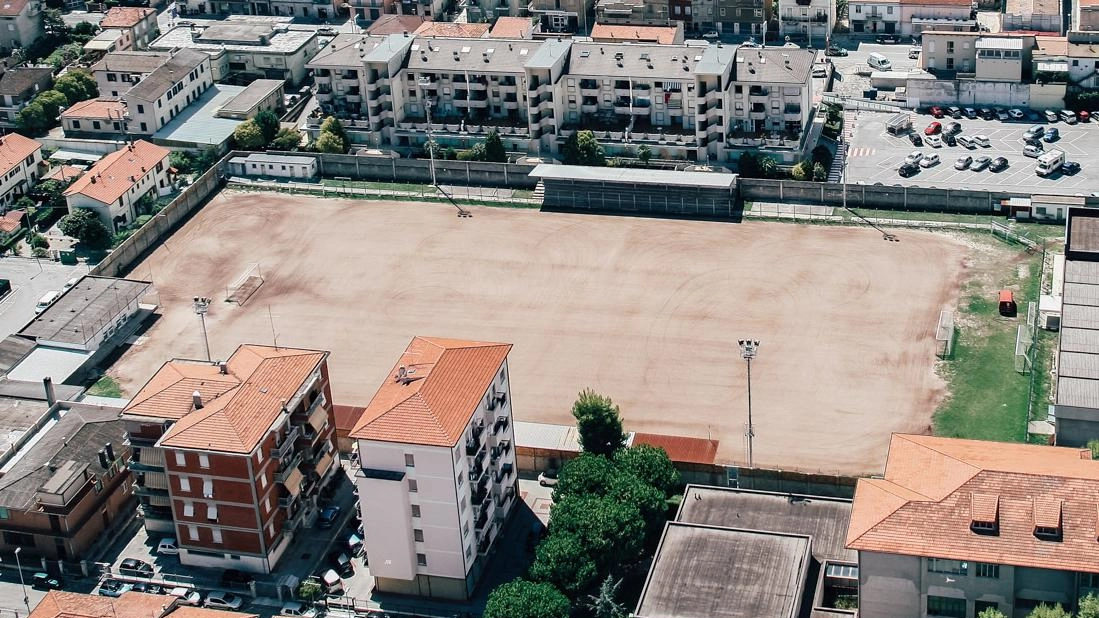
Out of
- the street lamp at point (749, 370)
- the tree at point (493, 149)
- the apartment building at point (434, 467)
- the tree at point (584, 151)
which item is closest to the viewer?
the apartment building at point (434, 467)

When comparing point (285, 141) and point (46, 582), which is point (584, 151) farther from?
point (46, 582)

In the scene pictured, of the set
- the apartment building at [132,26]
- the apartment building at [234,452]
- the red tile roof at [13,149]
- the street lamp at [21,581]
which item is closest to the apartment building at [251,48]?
the apartment building at [132,26]

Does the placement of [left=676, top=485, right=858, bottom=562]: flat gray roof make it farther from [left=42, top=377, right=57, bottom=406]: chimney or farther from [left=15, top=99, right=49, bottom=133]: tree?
[left=15, top=99, right=49, bottom=133]: tree

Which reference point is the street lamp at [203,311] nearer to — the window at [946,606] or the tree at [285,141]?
the tree at [285,141]

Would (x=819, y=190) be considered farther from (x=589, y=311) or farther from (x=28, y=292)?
(x=28, y=292)

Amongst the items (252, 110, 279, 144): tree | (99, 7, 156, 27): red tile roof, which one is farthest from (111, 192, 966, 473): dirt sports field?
(99, 7, 156, 27): red tile roof

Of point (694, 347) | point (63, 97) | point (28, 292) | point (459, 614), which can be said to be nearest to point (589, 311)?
point (694, 347)

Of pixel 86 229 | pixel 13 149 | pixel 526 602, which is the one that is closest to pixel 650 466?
pixel 526 602
